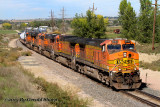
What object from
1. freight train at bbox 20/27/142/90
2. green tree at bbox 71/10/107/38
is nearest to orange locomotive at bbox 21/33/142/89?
freight train at bbox 20/27/142/90

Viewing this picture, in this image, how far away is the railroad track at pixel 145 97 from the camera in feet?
36.3

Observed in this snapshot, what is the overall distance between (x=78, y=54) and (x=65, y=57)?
13.5 feet

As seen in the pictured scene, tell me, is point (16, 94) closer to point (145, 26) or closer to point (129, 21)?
point (145, 26)

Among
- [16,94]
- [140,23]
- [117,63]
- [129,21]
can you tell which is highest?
[129,21]

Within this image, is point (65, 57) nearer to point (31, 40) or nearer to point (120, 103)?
point (120, 103)

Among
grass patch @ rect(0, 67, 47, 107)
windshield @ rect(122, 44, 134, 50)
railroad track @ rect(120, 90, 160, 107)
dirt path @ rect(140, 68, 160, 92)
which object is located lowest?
dirt path @ rect(140, 68, 160, 92)

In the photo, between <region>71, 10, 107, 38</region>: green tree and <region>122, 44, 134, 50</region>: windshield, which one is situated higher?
<region>71, 10, 107, 38</region>: green tree

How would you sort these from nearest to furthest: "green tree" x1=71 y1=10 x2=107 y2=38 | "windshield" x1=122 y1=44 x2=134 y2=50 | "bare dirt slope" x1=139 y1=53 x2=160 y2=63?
1. "windshield" x1=122 y1=44 x2=134 y2=50
2. "bare dirt slope" x1=139 y1=53 x2=160 y2=63
3. "green tree" x1=71 y1=10 x2=107 y2=38

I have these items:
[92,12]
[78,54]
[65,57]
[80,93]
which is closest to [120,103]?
[80,93]

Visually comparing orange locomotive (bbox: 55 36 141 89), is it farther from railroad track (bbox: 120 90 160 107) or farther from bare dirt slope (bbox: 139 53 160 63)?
bare dirt slope (bbox: 139 53 160 63)

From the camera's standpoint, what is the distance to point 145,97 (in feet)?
40.9

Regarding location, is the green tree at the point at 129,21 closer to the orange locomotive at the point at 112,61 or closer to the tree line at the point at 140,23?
the tree line at the point at 140,23

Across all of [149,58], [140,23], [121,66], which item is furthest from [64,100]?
[140,23]

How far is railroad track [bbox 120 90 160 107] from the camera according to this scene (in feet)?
36.3
